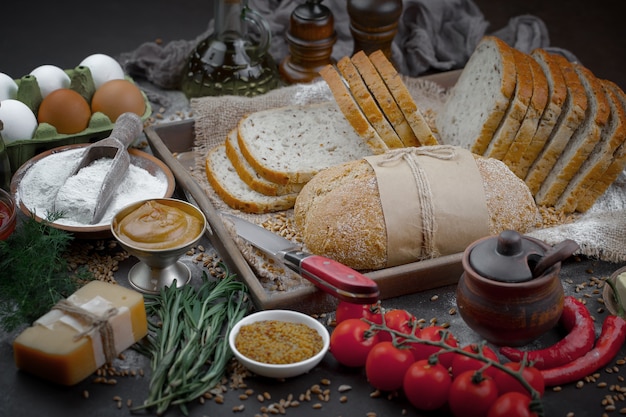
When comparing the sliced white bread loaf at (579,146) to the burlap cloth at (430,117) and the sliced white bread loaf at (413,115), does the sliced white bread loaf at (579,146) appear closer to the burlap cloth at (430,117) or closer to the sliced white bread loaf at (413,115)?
the burlap cloth at (430,117)

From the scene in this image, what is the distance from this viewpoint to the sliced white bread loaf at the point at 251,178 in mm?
4094

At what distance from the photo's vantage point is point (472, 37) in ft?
18.4

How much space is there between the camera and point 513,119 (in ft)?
13.5

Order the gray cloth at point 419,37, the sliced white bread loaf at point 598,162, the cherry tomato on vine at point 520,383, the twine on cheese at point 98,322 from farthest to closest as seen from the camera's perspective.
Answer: the gray cloth at point 419,37, the sliced white bread loaf at point 598,162, the twine on cheese at point 98,322, the cherry tomato on vine at point 520,383

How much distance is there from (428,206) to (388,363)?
0.86 meters

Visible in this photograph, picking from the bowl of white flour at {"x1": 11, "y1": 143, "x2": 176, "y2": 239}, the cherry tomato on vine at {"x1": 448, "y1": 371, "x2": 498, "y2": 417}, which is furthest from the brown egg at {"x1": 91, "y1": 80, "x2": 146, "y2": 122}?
the cherry tomato on vine at {"x1": 448, "y1": 371, "x2": 498, "y2": 417}

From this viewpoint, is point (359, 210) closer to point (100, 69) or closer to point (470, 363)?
point (470, 363)

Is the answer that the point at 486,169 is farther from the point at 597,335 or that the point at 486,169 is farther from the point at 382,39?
the point at 382,39

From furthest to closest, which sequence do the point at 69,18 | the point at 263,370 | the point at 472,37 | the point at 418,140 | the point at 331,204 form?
the point at 69,18 < the point at 472,37 < the point at 418,140 < the point at 331,204 < the point at 263,370

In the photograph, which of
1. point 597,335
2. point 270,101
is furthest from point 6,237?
point 597,335

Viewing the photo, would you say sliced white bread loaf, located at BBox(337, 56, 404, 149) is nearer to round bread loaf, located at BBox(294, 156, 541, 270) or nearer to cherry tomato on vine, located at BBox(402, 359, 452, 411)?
round bread loaf, located at BBox(294, 156, 541, 270)

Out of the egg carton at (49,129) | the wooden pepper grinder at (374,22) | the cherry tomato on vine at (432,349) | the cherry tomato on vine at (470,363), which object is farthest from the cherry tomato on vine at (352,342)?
the wooden pepper grinder at (374,22)

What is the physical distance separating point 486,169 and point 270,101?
4.95ft

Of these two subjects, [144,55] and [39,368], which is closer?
[39,368]
